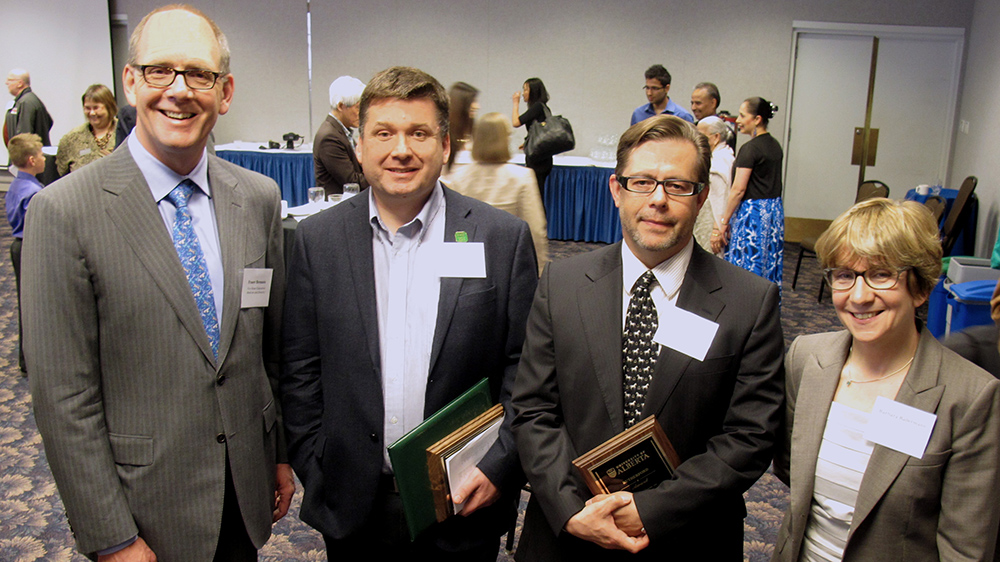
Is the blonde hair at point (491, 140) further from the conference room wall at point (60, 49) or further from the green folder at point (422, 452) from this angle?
the conference room wall at point (60, 49)

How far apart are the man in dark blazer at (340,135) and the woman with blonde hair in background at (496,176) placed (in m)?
1.32

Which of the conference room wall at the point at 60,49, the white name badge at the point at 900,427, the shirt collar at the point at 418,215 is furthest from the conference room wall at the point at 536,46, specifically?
the white name badge at the point at 900,427

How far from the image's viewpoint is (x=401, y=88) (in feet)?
5.09

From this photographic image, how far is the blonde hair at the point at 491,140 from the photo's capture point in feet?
10.5

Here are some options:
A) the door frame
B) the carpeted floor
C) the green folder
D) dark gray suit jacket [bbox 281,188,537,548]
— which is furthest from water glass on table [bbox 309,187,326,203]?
the door frame

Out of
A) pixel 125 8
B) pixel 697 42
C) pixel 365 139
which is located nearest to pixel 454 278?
pixel 365 139

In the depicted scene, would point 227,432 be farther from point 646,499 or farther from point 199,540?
point 646,499

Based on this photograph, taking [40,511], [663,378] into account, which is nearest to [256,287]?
[663,378]

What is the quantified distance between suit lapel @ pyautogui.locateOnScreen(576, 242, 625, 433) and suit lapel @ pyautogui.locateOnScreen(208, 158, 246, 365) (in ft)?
2.32

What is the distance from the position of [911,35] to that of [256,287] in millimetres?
9159

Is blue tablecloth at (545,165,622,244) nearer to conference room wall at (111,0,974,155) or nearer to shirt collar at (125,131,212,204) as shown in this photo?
conference room wall at (111,0,974,155)

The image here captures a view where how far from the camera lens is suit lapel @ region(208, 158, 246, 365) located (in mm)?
1471

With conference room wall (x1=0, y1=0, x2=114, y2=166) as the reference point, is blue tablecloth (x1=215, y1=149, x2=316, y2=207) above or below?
below

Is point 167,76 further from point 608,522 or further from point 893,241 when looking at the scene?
point 893,241
